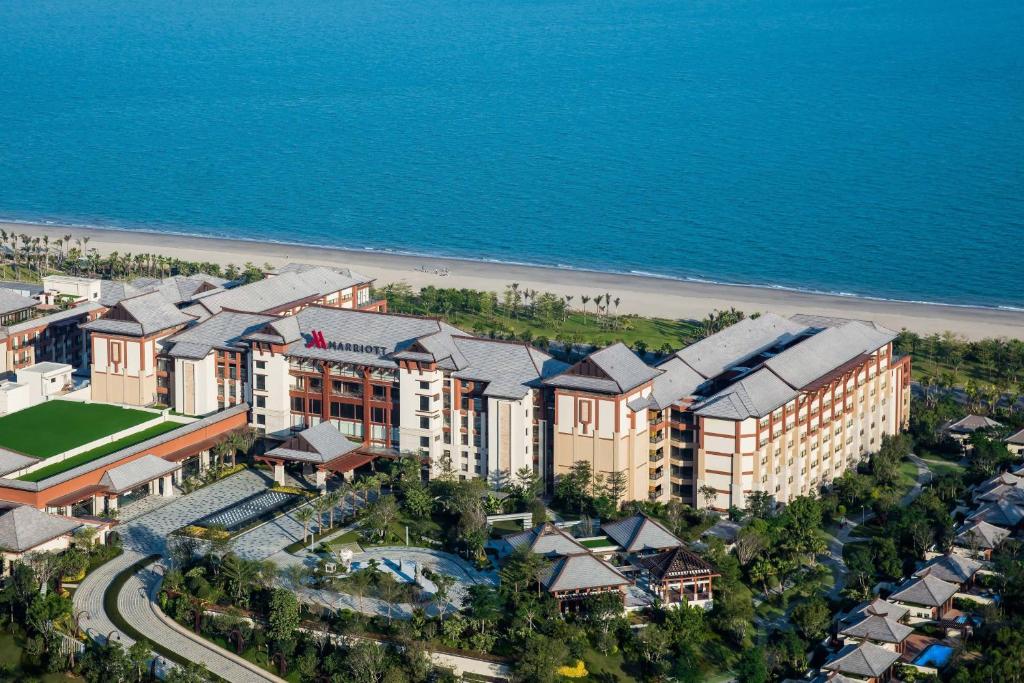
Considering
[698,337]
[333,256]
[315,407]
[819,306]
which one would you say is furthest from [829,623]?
[333,256]

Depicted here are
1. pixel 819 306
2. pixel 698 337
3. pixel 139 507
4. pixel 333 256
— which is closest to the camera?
pixel 139 507

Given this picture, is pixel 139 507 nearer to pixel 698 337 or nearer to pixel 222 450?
pixel 222 450

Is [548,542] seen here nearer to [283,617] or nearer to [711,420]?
[283,617]

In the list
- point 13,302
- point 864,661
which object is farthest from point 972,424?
point 13,302

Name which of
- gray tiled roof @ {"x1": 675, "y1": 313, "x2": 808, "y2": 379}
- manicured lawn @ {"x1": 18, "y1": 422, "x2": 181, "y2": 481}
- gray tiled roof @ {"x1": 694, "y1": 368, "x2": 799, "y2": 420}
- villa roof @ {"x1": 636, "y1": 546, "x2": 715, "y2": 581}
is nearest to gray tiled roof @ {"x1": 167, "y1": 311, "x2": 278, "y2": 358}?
manicured lawn @ {"x1": 18, "y1": 422, "x2": 181, "y2": 481}

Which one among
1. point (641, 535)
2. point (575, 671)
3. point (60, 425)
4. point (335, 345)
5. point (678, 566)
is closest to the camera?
point (575, 671)

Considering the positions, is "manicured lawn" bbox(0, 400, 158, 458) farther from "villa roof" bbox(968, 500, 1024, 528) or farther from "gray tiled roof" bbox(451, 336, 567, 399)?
"villa roof" bbox(968, 500, 1024, 528)
